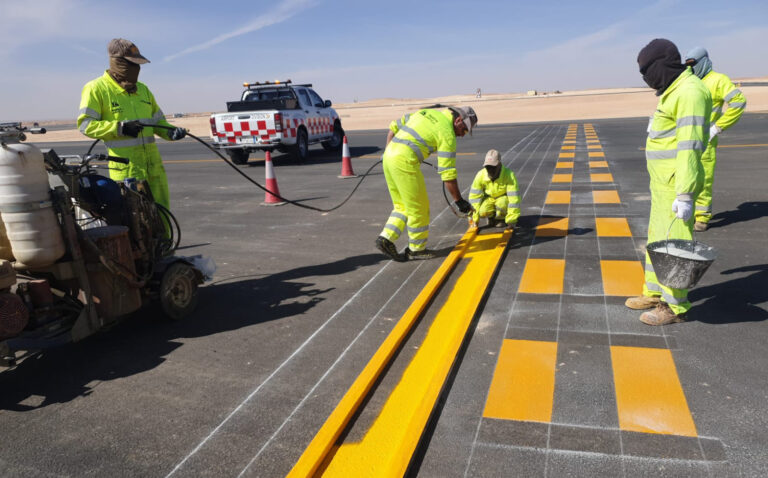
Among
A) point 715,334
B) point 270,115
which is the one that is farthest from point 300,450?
point 270,115

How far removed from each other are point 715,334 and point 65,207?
3938 millimetres

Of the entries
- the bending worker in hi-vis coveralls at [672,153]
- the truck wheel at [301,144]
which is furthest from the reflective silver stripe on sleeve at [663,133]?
the truck wheel at [301,144]

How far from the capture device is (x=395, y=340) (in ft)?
10.2

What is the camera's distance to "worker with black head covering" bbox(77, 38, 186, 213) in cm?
399

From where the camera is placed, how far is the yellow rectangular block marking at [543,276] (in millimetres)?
3955

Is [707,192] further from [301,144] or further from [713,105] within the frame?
[301,144]

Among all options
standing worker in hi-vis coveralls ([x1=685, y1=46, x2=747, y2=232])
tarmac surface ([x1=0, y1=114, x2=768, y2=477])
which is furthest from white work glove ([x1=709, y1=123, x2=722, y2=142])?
tarmac surface ([x1=0, y1=114, x2=768, y2=477])

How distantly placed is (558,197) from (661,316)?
4.49 metres

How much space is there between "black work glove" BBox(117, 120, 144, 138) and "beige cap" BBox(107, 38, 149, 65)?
544mm

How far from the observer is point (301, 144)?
13.9m

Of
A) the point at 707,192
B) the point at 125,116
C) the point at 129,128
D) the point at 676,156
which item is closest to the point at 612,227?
the point at 707,192

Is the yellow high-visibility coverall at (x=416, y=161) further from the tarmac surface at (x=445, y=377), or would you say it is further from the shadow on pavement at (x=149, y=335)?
the shadow on pavement at (x=149, y=335)

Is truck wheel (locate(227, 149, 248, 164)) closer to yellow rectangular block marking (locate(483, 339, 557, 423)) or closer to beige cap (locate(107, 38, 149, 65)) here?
beige cap (locate(107, 38, 149, 65))

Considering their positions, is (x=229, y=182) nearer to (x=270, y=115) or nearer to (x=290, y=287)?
(x=270, y=115)
